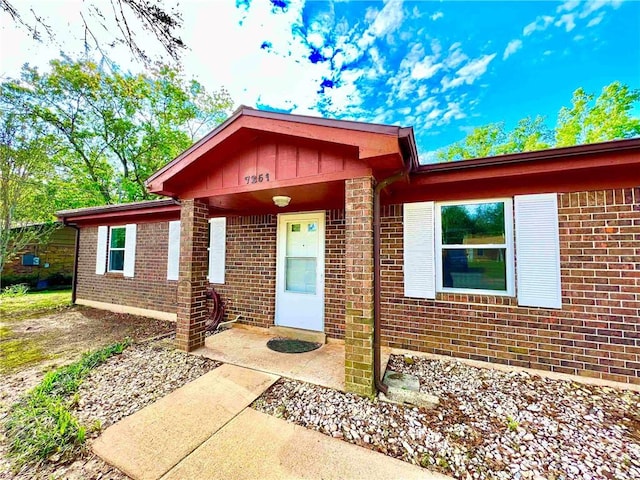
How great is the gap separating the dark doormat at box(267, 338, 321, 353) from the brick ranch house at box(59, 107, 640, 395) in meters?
0.37

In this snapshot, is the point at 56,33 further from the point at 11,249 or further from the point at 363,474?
the point at 11,249

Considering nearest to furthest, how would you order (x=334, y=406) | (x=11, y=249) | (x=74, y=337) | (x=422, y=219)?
(x=334, y=406), (x=422, y=219), (x=74, y=337), (x=11, y=249)

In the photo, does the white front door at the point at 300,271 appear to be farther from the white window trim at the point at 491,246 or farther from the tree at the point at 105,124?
the tree at the point at 105,124

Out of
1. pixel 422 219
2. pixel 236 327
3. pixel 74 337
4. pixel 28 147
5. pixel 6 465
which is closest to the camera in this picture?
pixel 6 465

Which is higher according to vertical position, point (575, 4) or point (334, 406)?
point (575, 4)

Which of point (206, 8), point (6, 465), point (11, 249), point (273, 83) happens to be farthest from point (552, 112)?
point (11, 249)

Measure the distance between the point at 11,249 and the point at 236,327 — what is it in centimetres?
908

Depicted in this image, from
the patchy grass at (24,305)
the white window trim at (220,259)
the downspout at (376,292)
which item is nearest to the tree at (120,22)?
the downspout at (376,292)

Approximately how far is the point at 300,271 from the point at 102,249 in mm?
6532

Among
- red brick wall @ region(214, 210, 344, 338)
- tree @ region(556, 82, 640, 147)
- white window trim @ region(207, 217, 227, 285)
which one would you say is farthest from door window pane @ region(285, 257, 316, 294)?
tree @ region(556, 82, 640, 147)

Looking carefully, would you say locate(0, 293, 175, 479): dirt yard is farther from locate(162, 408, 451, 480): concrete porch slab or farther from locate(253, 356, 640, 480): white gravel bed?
locate(253, 356, 640, 480): white gravel bed

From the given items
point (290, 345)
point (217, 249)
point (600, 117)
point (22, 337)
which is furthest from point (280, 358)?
point (600, 117)

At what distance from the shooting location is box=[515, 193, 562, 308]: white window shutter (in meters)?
3.53

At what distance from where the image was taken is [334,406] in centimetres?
276
